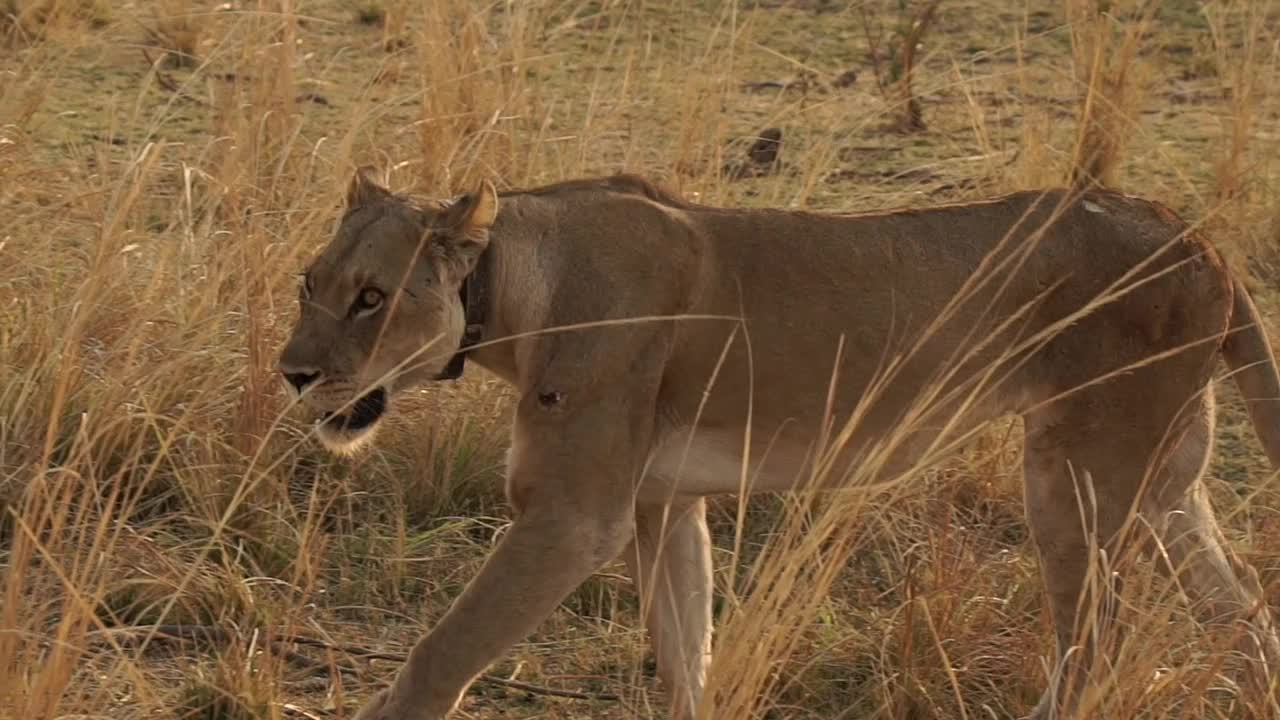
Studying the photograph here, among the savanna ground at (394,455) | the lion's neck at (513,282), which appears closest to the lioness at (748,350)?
the lion's neck at (513,282)

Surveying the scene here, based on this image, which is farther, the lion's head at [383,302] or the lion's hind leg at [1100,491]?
the lion's hind leg at [1100,491]

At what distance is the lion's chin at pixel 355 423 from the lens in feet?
13.3

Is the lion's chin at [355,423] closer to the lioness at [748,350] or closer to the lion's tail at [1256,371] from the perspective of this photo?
the lioness at [748,350]

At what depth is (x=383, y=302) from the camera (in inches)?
156

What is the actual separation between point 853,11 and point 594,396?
538 cm

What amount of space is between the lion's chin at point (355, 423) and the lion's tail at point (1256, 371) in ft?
5.34

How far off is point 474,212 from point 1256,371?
155 centimetres

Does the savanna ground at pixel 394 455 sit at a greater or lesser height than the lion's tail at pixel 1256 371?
lesser

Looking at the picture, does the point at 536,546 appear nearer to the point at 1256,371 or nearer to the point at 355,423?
the point at 355,423

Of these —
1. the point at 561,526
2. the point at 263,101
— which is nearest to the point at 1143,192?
the point at 263,101

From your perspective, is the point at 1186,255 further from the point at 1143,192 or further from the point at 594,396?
the point at 1143,192

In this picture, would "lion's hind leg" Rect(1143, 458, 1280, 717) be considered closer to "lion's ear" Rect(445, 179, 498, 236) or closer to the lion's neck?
the lion's neck

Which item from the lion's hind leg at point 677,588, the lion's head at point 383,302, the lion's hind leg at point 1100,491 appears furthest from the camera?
the lion's hind leg at point 677,588

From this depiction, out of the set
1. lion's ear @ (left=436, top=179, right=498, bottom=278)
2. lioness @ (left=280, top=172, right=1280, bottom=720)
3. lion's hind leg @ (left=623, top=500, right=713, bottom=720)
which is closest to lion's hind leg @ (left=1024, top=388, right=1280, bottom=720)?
lioness @ (left=280, top=172, right=1280, bottom=720)
